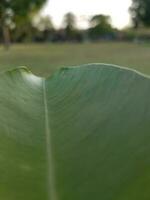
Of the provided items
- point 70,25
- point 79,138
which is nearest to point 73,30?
point 70,25

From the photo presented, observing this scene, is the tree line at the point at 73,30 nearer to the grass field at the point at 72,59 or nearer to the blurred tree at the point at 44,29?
the blurred tree at the point at 44,29

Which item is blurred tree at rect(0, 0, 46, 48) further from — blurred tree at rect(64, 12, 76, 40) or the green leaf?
the green leaf

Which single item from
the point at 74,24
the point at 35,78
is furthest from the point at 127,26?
the point at 35,78

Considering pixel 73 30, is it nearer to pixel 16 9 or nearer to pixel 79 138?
pixel 16 9

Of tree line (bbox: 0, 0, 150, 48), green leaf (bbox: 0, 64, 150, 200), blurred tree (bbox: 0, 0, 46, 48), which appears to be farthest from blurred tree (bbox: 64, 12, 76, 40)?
green leaf (bbox: 0, 64, 150, 200)

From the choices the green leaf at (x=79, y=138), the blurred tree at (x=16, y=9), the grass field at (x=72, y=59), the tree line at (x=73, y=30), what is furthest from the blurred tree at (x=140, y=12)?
the green leaf at (x=79, y=138)

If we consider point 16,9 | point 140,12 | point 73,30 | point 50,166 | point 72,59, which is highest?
point 50,166
